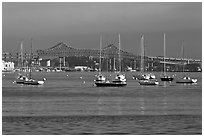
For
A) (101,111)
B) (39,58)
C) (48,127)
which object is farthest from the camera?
(39,58)

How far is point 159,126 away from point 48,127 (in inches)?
113

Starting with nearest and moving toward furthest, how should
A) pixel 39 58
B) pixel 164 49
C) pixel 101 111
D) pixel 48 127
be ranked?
→ pixel 48 127, pixel 101 111, pixel 164 49, pixel 39 58

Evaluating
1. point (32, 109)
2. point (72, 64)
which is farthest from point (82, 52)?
point (32, 109)

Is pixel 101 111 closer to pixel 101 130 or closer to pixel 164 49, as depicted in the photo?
pixel 101 130

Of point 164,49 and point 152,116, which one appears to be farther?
point 164,49

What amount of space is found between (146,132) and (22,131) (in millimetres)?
2969

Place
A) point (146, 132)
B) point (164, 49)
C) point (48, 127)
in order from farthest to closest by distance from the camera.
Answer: point (164, 49), point (48, 127), point (146, 132)

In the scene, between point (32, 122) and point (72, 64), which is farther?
point (72, 64)

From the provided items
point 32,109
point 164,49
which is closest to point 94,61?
point 164,49

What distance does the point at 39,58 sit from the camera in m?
124

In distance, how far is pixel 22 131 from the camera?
14.5 meters

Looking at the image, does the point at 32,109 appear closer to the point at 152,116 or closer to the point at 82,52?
the point at 152,116

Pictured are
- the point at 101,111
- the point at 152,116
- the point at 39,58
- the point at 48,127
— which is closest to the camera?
the point at 48,127

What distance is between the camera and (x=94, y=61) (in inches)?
4889
